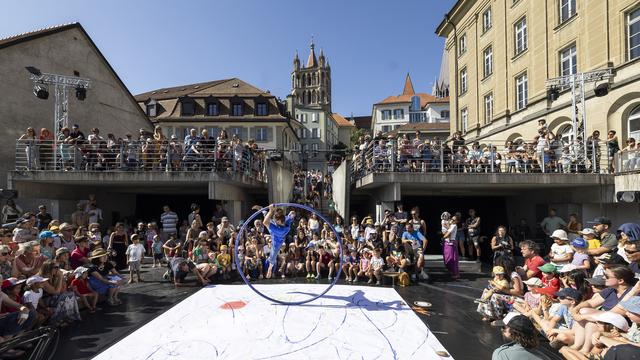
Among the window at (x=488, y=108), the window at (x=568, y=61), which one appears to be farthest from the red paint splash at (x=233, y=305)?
the window at (x=488, y=108)

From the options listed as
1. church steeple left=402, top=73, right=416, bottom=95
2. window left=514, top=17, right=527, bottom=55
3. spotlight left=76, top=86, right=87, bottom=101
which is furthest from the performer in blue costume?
church steeple left=402, top=73, right=416, bottom=95

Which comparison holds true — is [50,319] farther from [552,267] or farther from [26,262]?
[552,267]

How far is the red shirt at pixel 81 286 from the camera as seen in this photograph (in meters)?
7.28

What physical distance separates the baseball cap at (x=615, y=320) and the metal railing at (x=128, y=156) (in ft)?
35.9

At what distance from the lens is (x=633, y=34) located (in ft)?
47.6

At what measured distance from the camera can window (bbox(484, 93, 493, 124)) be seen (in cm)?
2552

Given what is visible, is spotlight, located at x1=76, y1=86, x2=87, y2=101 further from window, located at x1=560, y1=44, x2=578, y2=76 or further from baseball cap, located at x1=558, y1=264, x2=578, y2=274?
window, located at x1=560, y1=44, x2=578, y2=76

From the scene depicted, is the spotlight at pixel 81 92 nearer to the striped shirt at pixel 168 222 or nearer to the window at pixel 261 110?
the striped shirt at pixel 168 222

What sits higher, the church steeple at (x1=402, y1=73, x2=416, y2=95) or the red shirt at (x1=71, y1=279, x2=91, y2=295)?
the church steeple at (x1=402, y1=73, x2=416, y2=95)

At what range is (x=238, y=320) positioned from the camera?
6676 millimetres

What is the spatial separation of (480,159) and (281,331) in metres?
9.85

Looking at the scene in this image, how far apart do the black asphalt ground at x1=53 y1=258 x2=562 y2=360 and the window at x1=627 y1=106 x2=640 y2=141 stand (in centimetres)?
976

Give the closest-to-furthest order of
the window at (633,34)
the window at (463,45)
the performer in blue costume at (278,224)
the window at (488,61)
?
the performer in blue costume at (278,224) → the window at (633,34) → the window at (488,61) → the window at (463,45)

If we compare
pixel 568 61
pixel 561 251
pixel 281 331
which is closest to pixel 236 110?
pixel 568 61
